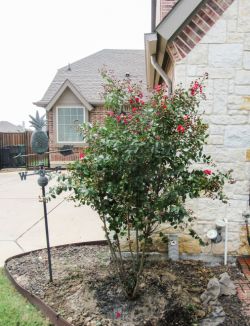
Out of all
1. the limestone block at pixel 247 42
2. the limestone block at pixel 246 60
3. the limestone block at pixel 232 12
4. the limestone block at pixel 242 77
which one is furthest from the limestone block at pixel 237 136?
the limestone block at pixel 232 12

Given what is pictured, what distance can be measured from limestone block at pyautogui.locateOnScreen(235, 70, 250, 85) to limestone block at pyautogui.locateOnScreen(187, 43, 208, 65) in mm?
439

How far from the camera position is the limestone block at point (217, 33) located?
3.76 m

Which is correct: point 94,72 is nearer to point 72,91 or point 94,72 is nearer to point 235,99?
point 72,91

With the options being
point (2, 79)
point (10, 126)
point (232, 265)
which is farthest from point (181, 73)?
point (2, 79)

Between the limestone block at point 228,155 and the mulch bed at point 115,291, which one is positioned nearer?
the mulch bed at point 115,291

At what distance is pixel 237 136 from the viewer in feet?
12.8

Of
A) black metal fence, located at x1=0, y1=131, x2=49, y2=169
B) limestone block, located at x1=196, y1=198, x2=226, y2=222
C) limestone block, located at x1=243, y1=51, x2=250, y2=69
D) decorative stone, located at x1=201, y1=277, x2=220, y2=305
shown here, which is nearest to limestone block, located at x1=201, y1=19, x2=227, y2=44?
limestone block, located at x1=243, y1=51, x2=250, y2=69

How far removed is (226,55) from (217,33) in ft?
0.96

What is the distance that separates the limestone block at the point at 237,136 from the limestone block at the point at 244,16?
1215mm

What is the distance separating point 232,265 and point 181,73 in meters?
2.63

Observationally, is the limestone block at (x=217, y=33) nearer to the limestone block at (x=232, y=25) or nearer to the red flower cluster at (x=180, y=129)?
the limestone block at (x=232, y=25)

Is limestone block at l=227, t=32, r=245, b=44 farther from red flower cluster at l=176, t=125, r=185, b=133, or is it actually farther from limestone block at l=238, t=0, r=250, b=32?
red flower cluster at l=176, t=125, r=185, b=133

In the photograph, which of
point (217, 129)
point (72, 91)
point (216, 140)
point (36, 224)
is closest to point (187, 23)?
point (217, 129)

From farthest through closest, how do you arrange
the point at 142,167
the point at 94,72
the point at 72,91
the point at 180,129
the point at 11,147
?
the point at 94,72 < the point at 11,147 < the point at 72,91 < the point at 142,167 < the point at 180,129
